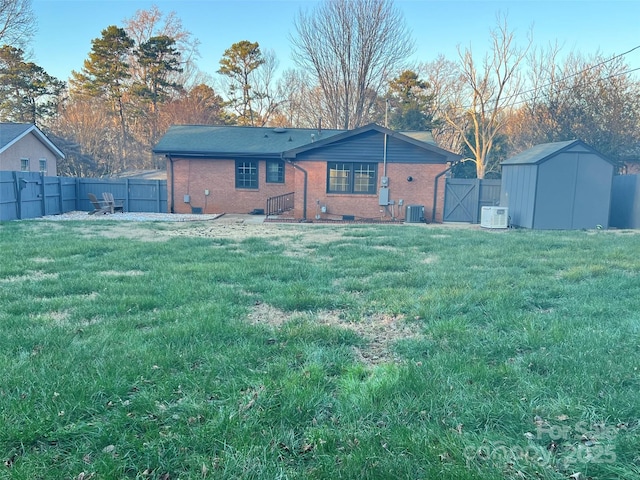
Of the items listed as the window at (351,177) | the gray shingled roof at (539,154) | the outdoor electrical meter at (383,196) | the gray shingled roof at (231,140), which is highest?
the gray shingled roof at (231,140)

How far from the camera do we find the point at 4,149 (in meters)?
20.3

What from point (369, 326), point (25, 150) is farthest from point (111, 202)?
point (369, 326)

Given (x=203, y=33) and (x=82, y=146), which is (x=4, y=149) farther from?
(x=203, y=33)

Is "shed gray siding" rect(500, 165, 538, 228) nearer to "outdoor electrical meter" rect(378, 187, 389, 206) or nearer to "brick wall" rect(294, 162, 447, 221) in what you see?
"brick wall" rect(294, 162, 447, 221)

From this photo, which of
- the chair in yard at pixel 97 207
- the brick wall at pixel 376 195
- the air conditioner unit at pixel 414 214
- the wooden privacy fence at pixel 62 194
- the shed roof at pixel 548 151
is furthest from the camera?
the chair in yard at pixel 97 207

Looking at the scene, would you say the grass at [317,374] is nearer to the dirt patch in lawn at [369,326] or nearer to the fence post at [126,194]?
the dirt patch in lawn at [369,326]

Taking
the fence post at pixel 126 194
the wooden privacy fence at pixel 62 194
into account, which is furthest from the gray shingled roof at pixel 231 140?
the fence post at pixel 126 194

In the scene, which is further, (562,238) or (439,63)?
(439,63)

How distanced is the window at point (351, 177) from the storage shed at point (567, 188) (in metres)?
5.83

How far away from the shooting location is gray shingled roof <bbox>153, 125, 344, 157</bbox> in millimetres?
20500

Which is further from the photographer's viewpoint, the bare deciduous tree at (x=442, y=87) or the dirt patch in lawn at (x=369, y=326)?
the bare deciduous tree at (x=442, y=87)

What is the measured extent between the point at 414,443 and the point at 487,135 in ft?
102

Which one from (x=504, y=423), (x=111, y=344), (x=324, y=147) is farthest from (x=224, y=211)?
(x=504, y=423)

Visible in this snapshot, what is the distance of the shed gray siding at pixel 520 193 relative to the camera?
15.8 m
